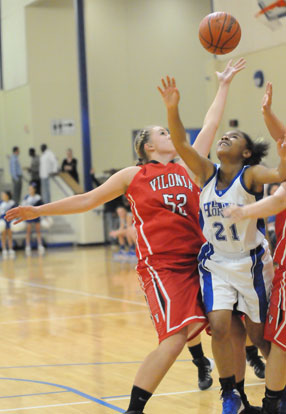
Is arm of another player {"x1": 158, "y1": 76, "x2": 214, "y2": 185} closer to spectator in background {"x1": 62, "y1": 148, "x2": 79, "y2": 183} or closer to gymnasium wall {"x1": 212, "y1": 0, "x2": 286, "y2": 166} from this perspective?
gymnasium wall {"x1": 212, "y1": 0, "x2": 286, "y2": 166}

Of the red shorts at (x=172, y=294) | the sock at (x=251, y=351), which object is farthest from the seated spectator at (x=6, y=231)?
the red shorts at (x=172, y=294)

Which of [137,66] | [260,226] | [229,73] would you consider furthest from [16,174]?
[260,226]

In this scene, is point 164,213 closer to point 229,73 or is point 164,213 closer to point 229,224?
point 229,224

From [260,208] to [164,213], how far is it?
2.49 ft

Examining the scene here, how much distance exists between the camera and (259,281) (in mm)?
4047

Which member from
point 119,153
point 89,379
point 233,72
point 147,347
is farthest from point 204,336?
point 119,153

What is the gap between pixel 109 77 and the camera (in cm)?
2439

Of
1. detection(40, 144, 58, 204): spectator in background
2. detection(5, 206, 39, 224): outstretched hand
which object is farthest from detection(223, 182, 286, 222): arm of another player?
detection(40, 144, 58, 204): spectator in background

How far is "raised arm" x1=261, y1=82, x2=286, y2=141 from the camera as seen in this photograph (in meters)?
4.26

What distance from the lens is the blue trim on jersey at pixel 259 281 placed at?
4.03 m

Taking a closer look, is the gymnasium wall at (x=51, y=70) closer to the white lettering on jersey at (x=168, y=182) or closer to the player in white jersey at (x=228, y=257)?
the white lettering on jersey at (x=168, y=182)

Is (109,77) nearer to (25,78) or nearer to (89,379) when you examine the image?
(25,78)

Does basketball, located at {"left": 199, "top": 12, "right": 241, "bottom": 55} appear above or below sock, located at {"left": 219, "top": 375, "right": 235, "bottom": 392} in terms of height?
above

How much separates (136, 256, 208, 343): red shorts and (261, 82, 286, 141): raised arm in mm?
939
